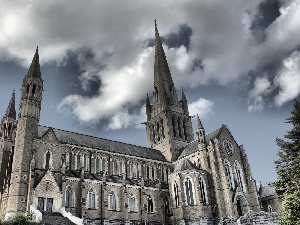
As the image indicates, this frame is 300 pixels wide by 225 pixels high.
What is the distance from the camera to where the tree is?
78.0ft

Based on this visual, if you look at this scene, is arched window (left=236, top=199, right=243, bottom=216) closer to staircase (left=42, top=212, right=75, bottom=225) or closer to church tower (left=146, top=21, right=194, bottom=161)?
church tower (left=146, top=21, right=194, bottom=161)

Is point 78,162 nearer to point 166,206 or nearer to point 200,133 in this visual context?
point 166,206

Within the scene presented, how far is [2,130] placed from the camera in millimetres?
44625

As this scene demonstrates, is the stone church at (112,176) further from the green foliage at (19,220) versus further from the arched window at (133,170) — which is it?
the green foliage at (19,220)

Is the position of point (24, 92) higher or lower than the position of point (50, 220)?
higher

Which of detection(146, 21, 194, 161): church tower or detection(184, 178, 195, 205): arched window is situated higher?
detection(146, 21, 194, 161): church tower

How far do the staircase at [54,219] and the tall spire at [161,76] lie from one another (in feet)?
117

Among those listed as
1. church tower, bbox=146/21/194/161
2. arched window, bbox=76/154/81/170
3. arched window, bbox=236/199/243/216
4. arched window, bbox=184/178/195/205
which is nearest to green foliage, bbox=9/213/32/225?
arched window, bbox=76/154/81/170

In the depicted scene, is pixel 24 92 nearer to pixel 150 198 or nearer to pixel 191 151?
pixel 150 198

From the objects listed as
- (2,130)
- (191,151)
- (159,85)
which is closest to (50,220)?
(2,130)

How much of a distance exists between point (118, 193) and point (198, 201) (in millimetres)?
11681

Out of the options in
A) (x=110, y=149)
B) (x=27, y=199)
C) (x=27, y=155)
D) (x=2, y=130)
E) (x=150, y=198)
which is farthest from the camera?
(x=110, y=149)

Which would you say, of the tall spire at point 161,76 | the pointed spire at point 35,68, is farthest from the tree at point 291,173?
the tall spire at point 161,76

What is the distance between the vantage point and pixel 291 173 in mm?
25297
